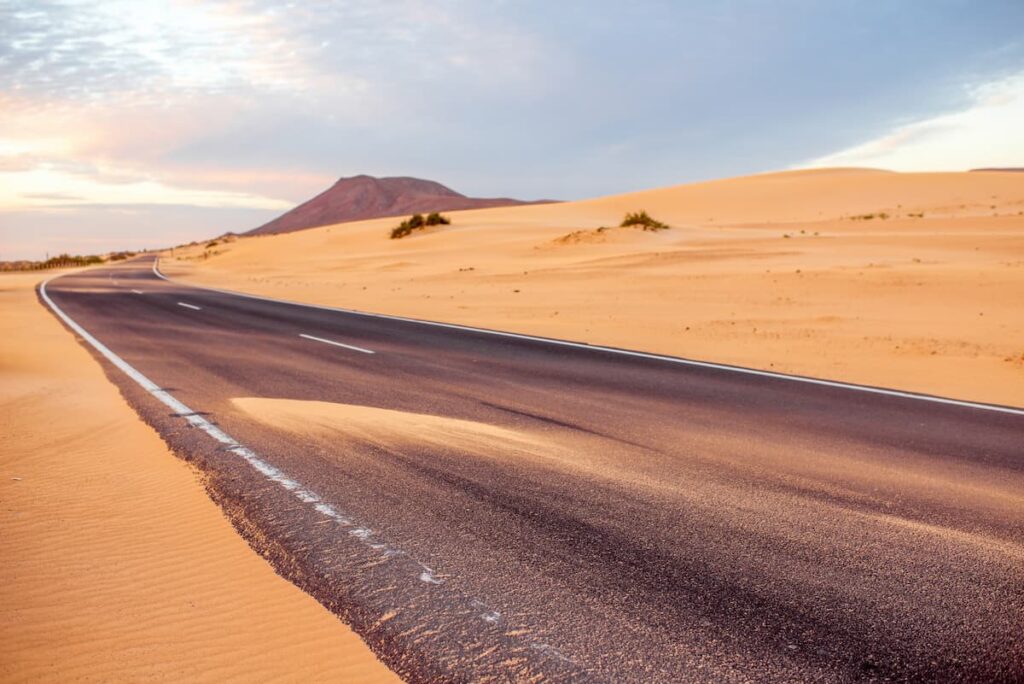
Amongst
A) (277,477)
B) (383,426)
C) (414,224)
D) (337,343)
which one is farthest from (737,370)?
(414,224)

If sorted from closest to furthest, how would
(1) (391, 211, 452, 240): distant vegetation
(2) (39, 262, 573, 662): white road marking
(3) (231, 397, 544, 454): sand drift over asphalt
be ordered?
(2) (39, 262, 573, 662): white road marking → (3) (231, 397, 544, 454): sand drift over asphalt → (1) (391, 211, 452, 240): distant vegetation

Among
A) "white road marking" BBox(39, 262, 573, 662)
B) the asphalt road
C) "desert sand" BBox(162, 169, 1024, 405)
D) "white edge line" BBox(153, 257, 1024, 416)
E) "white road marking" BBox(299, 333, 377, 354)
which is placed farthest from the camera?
"desert sand" BBox(162, 169, 1024, 405)

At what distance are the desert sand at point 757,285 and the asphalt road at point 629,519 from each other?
365 centimetres

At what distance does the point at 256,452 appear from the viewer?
5.93 meters

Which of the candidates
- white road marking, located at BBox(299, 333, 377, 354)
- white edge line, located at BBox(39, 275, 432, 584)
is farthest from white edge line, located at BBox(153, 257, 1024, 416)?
white edge line, located at BBox(39, 275, 432, 584)

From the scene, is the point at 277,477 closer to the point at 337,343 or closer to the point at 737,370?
the point at 737,370

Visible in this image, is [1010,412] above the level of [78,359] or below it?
below

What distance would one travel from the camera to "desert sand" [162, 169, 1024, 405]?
12461 millimetres

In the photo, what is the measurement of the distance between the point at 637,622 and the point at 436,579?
3.27ft

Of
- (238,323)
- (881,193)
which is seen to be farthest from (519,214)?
(238,323)

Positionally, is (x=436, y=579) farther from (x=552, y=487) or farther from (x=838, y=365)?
(x=838, y=365)

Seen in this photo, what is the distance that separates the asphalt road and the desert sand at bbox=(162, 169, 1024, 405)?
3654mm

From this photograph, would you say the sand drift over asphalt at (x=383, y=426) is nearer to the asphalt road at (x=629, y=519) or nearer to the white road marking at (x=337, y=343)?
the asphalt road at (x=629, y=519)

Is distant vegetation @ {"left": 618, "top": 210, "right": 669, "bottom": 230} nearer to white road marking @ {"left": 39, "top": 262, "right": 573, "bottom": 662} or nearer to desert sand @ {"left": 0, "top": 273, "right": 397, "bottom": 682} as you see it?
white road marking @ {"left": 39, "top": 262, "right": 573, "bottom": 662}
